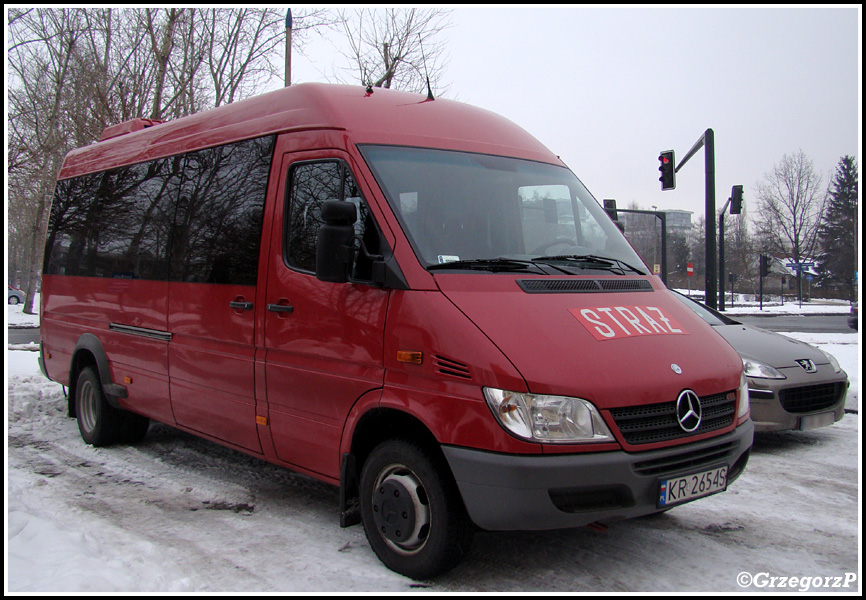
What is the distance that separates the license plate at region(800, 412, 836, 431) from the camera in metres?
7.14

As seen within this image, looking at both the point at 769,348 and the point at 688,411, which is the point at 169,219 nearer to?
the point at 688,411

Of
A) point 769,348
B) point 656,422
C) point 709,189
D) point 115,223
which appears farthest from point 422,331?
point 709,189

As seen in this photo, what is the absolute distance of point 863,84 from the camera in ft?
21.1

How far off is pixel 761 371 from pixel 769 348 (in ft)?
1.67

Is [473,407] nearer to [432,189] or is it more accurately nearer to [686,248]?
[432,189]

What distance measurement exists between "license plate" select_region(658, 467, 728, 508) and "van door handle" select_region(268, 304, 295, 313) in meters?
2.43

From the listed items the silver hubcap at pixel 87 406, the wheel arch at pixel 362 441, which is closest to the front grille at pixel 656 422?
the wheel arch at pixel 362 441

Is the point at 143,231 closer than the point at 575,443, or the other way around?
the point at 575,443

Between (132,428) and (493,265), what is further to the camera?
(132,428)

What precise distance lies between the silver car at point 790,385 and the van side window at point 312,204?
3599 mm

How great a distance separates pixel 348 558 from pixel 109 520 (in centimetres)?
182

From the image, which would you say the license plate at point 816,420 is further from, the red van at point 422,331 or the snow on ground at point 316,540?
the red van at point 422,331

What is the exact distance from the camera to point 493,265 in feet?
14.0

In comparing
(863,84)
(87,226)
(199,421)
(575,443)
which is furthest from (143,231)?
(863,84)
